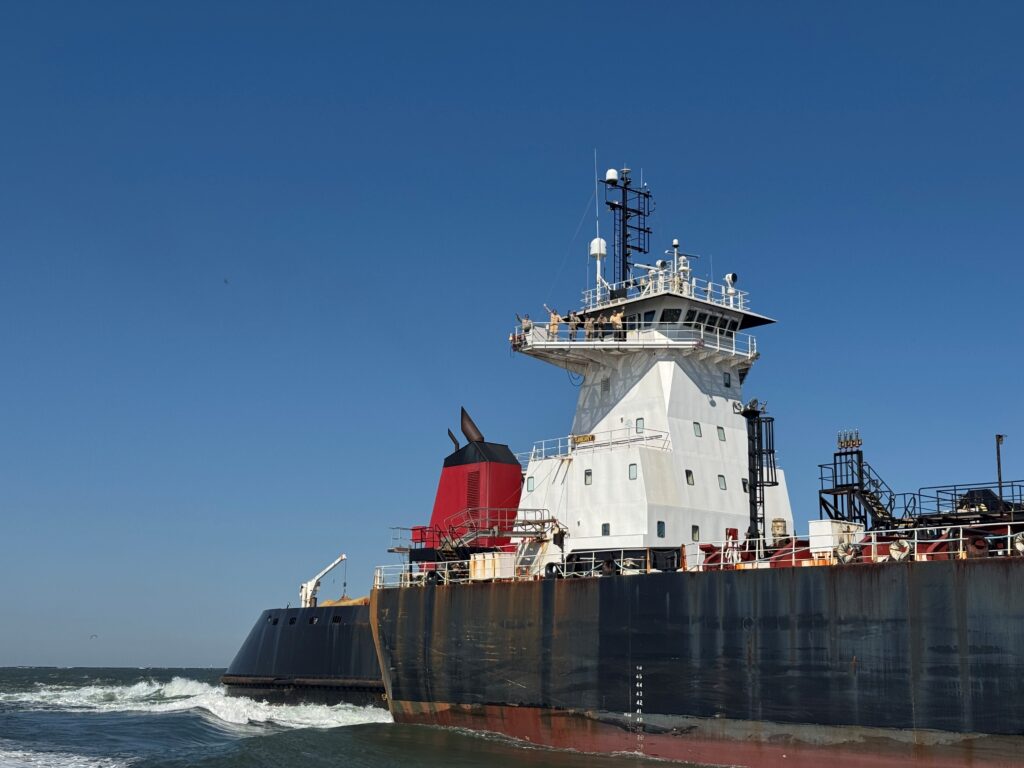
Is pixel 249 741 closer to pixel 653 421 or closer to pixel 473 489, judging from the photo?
pixel 473 489

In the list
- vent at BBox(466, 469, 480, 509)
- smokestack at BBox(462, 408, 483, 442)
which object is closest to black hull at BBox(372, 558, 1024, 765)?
vent at BBox(466, 469, 480, 509)

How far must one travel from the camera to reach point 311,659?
108ft

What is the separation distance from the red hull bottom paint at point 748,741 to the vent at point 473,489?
7.57 metres

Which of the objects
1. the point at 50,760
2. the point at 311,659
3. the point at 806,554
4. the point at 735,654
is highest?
the point at 806,554

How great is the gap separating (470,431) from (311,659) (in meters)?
9.14

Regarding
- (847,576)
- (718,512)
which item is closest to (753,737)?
(847,576)

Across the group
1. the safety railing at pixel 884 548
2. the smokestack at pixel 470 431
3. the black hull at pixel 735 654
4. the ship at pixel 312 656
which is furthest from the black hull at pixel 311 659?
the safety railing at pixel 884 548

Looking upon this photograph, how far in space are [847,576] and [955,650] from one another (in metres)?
2.42

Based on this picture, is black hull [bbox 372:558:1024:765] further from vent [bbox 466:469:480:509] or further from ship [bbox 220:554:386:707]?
vent [bbox 466:469:480:509]

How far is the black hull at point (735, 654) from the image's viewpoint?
1859 cm

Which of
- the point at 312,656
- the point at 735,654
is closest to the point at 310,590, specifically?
the point at 312,656

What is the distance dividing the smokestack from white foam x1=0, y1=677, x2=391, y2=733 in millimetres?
9418

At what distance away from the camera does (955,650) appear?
61.5ft

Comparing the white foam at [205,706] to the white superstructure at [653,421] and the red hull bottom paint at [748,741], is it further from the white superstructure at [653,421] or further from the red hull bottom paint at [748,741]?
the white superstructure at [653,421]
